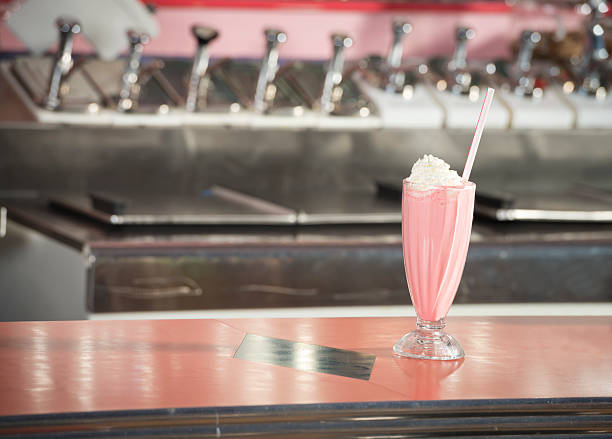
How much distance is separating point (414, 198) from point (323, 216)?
1.02 m

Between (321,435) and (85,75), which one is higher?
(85,75)

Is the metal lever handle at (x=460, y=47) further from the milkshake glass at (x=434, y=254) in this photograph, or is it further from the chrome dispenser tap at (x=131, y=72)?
the milkshake glass at (x=434, y=254)

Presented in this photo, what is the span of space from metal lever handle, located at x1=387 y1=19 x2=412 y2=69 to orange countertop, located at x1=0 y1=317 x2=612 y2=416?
1.33 metres

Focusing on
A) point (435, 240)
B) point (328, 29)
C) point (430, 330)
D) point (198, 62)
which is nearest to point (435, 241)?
point (435, 240)

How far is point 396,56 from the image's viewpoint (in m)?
2.59

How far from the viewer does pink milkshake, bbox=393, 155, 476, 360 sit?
45.5 inches

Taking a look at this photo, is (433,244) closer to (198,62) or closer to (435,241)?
(435,241)

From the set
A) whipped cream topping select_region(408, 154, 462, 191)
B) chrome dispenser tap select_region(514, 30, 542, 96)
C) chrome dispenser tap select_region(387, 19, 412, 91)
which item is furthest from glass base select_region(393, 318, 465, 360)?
chrome dispenser tap select_region(514, 30, 542, 96)

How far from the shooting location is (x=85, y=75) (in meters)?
2.38

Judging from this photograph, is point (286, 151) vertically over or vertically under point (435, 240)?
over

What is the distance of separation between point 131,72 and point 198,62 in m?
0.17

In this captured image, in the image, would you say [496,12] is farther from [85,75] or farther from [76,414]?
[76,414]

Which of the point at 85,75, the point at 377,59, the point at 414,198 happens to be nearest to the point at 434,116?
the point at 377,59

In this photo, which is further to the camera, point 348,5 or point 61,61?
point 348,5
